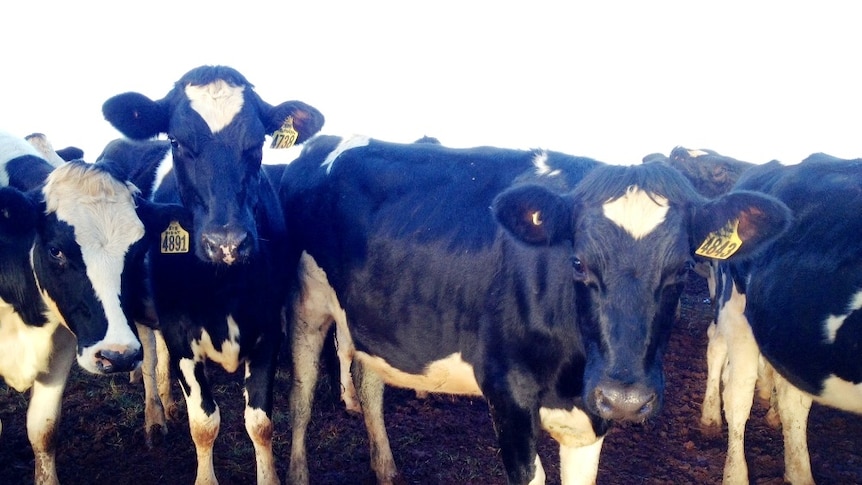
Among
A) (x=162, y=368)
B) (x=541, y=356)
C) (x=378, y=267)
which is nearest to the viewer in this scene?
(x=541, y=356)

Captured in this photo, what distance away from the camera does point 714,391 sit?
6461 millimetres

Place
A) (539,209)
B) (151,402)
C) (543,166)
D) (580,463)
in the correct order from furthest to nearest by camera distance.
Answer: (151,402) → (543,166) → (580,463) → (539,209)

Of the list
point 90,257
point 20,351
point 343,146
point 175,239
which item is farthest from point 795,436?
point 20,351

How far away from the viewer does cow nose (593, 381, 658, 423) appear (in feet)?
9.67

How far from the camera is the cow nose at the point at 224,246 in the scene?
397cm

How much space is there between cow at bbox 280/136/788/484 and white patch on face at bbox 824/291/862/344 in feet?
4.48

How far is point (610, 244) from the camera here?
316 centimetres

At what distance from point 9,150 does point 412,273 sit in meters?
3.57

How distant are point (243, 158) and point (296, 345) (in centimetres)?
184

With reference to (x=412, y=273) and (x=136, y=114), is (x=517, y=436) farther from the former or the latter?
(x=136, y=114)

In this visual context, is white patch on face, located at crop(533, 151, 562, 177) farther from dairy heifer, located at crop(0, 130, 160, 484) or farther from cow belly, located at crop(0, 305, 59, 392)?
cow belly, located at crop(0, 305, 59, 392)

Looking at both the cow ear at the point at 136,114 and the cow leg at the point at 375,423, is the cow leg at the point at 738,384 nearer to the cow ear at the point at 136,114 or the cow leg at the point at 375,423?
the cow leg at the point at 375,423

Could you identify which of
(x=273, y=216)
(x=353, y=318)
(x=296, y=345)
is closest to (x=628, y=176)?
(x=353, y=318)

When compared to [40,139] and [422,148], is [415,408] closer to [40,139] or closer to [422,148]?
[422,148]
